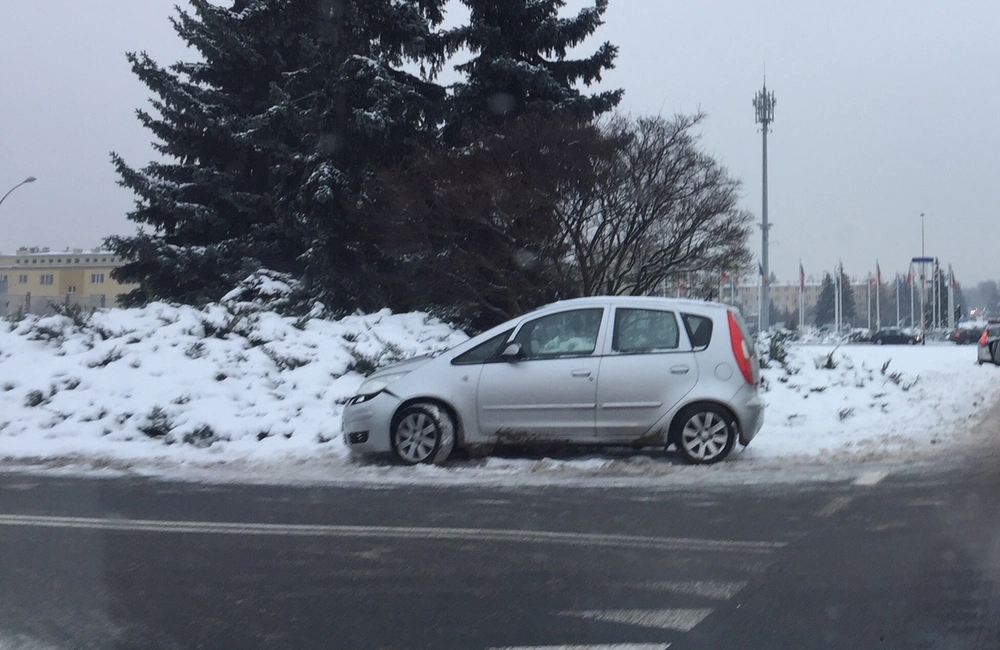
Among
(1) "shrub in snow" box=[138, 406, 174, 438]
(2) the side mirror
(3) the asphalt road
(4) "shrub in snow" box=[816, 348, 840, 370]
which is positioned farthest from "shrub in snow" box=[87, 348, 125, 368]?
(4) "shrub in snow" box=[816, 348, 840, 370]

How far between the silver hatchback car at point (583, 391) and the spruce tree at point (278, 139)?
34.3 ft

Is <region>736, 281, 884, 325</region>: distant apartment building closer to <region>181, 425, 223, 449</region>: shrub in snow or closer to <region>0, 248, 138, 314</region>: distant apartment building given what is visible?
<region>0, 248, 138, 314</region>: distant apartment building

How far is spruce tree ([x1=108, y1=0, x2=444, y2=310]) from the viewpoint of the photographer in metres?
22.1

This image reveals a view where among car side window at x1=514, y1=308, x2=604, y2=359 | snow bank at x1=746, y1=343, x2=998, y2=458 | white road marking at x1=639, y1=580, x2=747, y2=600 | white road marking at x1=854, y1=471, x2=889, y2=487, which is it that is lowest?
white road marking at x1=639, y1=580, x2=747, y2=600

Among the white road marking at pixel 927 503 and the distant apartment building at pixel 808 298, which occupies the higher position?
the distant apartment building at pixel 808 298

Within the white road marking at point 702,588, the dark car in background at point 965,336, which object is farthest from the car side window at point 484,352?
the dark car in background at point 965,336

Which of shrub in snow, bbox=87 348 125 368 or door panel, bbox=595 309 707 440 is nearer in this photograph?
door panel, bbox=595 309 707 440

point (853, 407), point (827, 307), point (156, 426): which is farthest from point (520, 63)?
point (827, 307)

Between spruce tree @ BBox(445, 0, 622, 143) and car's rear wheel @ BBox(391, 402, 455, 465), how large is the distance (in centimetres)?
1185

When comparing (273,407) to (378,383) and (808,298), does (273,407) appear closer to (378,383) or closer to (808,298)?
(378,383)

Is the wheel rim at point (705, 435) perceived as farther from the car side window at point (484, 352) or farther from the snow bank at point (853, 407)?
the car side window at point (484, 352)

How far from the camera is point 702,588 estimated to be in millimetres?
5949

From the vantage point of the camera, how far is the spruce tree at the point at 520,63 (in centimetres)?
2173

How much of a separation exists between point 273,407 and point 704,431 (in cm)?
515
